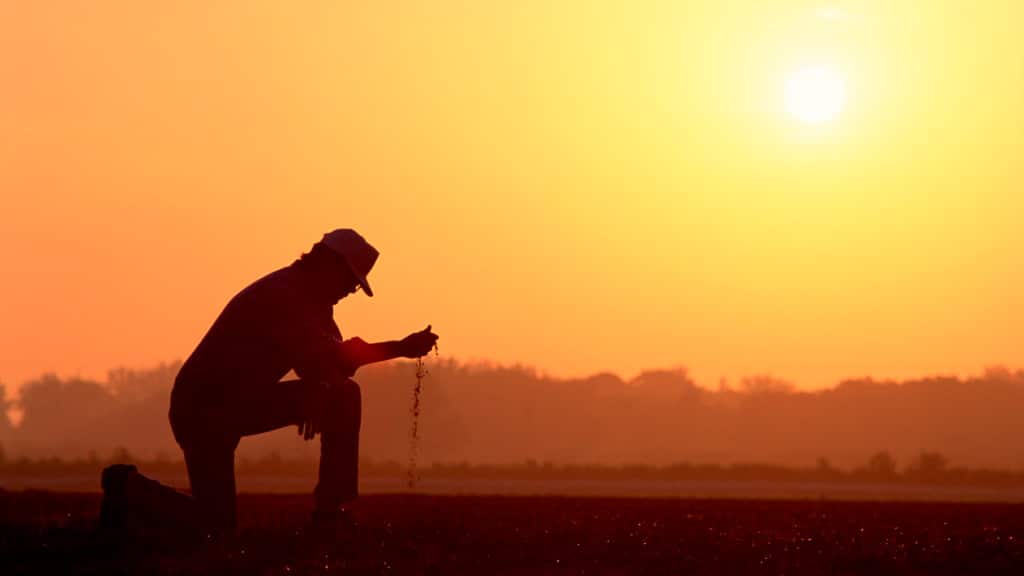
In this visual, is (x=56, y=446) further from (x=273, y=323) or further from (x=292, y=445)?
(x=273, y=323)

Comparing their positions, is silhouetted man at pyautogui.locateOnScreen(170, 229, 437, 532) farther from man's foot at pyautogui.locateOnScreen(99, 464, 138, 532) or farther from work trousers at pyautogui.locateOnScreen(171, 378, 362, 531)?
man's foot at pyautogui.locateOnScreen(99, 464, 138, 532)

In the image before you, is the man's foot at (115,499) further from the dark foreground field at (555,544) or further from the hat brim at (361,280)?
the hat brim at (361,280)

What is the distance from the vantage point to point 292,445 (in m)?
93.4

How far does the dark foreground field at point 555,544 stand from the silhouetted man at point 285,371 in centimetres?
48

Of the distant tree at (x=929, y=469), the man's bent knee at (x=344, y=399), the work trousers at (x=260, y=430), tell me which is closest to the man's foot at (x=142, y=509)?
the work trousers at (x=260, y=430)

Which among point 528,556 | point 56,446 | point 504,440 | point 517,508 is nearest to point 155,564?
point 528,556

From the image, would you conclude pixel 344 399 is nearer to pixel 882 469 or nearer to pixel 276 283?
pixel 276 283

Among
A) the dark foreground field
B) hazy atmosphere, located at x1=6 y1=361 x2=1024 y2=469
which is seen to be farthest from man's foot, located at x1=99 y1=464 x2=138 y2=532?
hazy atmosphere, located at x1=6 y1=361 x2=1024 y2=469

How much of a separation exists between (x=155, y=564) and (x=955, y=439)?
80.4m

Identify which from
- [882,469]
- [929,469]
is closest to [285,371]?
[929,469]

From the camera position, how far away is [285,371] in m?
14.2

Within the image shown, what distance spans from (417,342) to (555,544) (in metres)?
1.77

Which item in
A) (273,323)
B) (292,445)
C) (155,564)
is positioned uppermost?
(292,445)

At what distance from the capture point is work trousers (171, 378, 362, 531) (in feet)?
45.9
